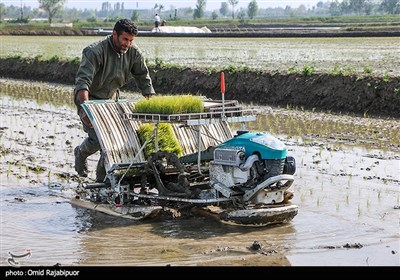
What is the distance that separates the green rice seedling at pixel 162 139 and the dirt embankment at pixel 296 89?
20.4 ft

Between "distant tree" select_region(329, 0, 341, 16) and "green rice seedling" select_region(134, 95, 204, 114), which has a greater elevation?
"green rice seedling" select_region(134, 95, 204, 114)

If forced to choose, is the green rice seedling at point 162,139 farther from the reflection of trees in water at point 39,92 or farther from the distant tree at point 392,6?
the distant tree at point 392,6

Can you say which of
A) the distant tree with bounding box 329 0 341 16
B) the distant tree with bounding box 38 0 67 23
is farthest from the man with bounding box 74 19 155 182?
the distant tree with bounding box 329 0 341 16

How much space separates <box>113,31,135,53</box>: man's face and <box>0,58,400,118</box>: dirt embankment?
6.44 meters

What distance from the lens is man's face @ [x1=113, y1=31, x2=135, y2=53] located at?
757cm

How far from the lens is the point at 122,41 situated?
25.0 ft

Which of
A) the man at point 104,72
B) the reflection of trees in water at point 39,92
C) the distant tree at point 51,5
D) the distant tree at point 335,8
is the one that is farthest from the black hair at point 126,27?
the distant tree at point 335,8

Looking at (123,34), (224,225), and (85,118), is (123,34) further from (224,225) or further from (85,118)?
(224,225)

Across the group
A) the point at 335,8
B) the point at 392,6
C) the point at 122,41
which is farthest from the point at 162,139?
the point at 335,8

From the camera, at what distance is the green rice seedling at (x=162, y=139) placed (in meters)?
7.56

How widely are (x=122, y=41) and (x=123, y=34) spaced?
0.09 m

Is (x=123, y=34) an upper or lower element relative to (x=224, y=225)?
upper

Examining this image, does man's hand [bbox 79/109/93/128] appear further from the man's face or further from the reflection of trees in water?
the reflection of trees in water
